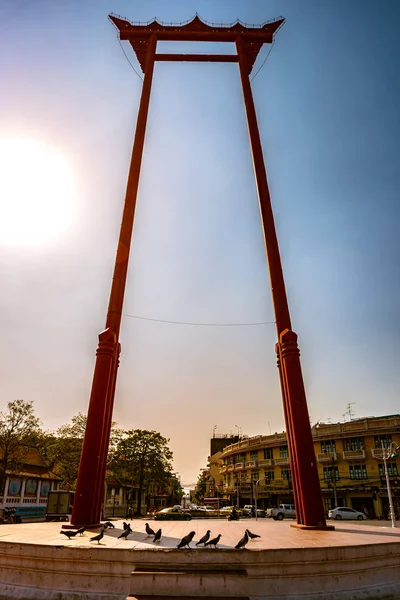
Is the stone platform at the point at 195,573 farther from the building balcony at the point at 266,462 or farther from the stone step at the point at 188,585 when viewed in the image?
the building balcony at the point at 266,462

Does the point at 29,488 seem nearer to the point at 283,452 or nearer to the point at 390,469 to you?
the point at 283,452

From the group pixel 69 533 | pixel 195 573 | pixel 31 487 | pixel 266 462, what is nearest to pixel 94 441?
pixel 69 533

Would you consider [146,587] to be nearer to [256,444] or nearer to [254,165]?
[254,165]

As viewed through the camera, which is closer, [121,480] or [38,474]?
[38,474]

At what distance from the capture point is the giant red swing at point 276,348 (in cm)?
1214

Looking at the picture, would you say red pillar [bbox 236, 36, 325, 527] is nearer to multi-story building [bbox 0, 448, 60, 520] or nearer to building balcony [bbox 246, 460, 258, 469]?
multi-story building [bbox 0, 448, 60, 520]

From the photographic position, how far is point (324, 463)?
4431 centimetres

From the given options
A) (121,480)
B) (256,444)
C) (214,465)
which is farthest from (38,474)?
(214,465)

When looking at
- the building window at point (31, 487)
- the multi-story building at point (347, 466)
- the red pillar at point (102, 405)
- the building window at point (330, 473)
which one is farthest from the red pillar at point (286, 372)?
the building window at point (330, 473)

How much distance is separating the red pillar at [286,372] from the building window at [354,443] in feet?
110

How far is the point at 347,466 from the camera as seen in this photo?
1684 inches

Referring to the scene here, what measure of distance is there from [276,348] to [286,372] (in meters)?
1.46

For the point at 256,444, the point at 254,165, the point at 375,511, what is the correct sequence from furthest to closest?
the point at 256,444
the point at 375,511
the point at 254,165

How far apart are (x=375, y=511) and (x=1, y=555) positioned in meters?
42.0
